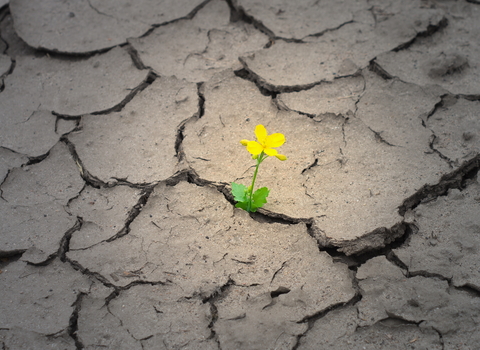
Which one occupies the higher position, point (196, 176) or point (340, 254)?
point (196, 176)

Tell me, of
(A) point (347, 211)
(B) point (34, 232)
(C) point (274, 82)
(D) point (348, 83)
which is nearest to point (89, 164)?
(B) point (34, 232)

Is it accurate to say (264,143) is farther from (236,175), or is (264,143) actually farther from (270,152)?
(236,175)

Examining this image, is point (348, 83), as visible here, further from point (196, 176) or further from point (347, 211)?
point (196, 176)

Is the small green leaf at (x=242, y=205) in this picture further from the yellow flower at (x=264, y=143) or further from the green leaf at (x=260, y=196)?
the yellow flower at (x=264, y=143)

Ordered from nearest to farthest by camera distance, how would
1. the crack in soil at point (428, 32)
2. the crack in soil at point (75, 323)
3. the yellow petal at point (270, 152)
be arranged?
the crack in soil at point (75, 323) < the yellow petal at point (270, 152) < the crack in soil at point (428, 32)

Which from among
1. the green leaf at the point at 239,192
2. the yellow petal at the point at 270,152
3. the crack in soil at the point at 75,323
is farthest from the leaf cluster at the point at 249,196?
the crack in soil at the point at 75,323

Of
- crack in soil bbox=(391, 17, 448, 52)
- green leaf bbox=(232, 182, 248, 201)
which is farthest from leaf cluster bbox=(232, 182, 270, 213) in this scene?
crack in soil bbox=(391, 17, 448, 52)

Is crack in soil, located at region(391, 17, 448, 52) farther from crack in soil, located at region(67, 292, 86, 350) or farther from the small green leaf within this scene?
crack in soil, located at region(67, 292, 86, 350)
